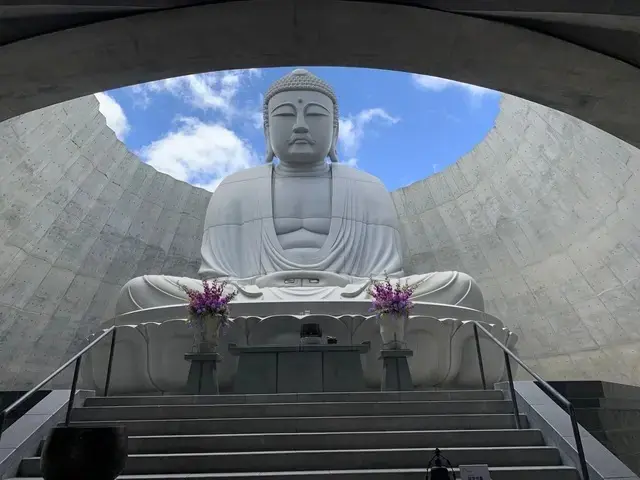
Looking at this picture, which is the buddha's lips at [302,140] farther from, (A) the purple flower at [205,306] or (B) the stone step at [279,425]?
(B) the stone step at [279,425]

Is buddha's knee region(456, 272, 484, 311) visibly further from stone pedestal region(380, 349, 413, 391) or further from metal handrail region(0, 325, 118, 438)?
metal handrail region(0, 325, 118, 438)

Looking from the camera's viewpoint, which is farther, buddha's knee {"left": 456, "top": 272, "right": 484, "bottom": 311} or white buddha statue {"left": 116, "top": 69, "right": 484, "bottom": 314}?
white buddha statue {"left": 116, "top": 69, "right": 484, "bottom": 314}

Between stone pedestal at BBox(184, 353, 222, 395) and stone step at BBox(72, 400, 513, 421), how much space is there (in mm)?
618

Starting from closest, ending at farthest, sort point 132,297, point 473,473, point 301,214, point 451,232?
point 473,473
point 132,297
point 301,214
point 451,232

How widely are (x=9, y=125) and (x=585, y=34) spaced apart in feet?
23.1

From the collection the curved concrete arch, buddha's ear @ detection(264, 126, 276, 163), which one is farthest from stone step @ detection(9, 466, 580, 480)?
buddha's ear @ detection(264, 126, 276, 163)

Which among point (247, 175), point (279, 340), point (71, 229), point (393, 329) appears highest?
point (247, 175)

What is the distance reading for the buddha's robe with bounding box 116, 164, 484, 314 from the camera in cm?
595

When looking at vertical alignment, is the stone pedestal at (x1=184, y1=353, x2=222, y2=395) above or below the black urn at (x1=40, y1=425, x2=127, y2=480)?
above

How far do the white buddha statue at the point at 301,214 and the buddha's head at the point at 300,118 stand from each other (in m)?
0.01

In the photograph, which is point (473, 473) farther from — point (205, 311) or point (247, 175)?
point (247, 175)

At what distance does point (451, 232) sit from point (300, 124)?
10.4 feet

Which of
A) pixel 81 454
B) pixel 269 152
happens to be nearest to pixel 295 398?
pixel 81 454

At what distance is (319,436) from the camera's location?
348 cm
